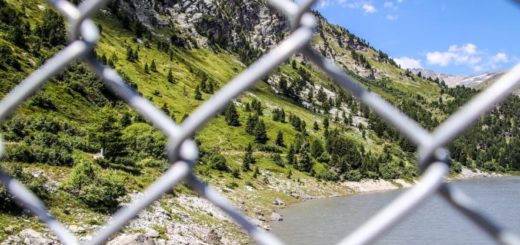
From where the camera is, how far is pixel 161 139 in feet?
147

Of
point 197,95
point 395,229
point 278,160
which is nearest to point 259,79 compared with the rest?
point 395,229

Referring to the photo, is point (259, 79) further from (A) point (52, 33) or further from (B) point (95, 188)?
(A) point (52, 33)

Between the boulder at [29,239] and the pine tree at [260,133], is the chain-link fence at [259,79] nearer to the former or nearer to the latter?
the boulder at [29,239]

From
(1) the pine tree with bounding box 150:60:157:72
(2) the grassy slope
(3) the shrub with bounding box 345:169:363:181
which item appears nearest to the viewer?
(2) the grassy slope

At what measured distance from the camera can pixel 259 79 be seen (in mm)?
1485

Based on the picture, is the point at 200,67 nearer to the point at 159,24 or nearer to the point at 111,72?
the point at 159,24

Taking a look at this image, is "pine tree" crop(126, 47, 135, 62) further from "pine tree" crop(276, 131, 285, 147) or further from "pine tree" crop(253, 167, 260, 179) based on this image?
"pine tree" crop(253, 167, 260, 179)

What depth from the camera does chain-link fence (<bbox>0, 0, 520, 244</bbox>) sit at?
113 cm

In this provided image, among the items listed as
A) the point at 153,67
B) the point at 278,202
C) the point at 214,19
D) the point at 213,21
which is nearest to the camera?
the point at 278,202

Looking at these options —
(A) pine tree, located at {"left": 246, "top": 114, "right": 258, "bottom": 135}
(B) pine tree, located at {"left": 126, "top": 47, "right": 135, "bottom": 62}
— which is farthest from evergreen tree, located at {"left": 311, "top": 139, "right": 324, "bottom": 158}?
(B) pine tree, located at {"left": 126, "top": 47, "right": 135, "bottom": 62}

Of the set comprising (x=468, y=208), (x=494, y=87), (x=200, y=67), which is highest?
(x=200, y=67)

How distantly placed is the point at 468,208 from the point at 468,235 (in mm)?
31102

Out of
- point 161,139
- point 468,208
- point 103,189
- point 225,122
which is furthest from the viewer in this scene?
point 225,122

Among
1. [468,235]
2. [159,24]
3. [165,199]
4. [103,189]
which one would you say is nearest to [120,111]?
[165,199]
